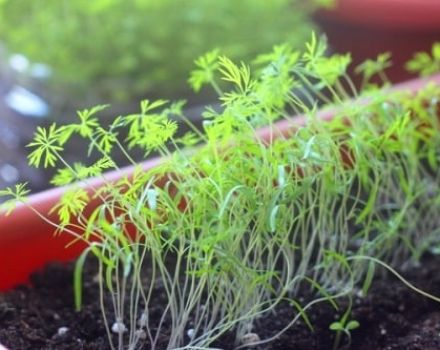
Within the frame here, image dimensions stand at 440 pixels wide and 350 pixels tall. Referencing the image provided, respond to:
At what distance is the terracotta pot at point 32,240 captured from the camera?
0.90 meters

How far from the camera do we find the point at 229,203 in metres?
0.77

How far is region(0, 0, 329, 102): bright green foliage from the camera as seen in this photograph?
1422 millimetres

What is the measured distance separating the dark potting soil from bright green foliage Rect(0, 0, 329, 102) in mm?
578

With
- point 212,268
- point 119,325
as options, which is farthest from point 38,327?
point 212,268

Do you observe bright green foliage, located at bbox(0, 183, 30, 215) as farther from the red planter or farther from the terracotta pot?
the red planter

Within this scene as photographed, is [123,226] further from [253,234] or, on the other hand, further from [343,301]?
[343,301]

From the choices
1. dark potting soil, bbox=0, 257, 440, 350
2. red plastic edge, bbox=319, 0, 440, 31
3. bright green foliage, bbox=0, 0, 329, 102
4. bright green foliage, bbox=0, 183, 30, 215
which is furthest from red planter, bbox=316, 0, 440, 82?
bright green foliage, bbox=0, 183, 30, 215

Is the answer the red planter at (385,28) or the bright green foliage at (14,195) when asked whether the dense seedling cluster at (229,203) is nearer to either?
the bright green foliage at (14,195)

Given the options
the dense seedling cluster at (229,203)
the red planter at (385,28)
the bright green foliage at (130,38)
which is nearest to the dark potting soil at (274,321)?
the dense seedling cluster at (229,203)

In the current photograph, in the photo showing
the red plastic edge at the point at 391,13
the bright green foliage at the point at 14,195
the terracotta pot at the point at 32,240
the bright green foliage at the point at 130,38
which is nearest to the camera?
the bright green foliage at the point at 14,195

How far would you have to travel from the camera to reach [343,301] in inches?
37.0

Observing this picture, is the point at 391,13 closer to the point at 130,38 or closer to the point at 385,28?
the point at 385,28

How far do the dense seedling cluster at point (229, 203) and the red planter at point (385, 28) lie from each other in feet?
2.27

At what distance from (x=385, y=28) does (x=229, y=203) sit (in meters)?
1.04
